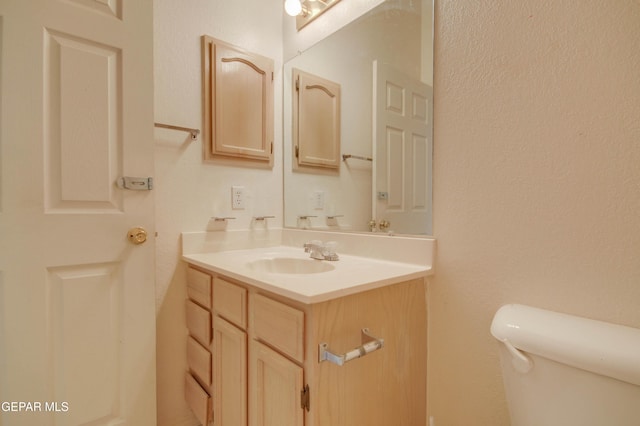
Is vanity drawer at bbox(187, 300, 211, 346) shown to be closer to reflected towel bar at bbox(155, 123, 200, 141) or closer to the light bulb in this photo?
reflected towel bar at bbox(155, 123, 200, 141)

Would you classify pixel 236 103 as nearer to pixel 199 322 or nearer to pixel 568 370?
pixel 199 322

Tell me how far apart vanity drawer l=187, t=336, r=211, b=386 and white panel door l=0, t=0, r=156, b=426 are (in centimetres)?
16

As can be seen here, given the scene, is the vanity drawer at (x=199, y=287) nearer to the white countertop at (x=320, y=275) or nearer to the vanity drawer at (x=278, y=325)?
the white countertop at (x=320, y=275)

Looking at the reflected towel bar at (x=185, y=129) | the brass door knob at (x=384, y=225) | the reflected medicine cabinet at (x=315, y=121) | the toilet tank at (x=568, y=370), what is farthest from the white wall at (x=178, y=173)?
the toilet tank at (x=568, y=370)

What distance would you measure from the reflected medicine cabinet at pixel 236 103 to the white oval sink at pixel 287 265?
56 cm

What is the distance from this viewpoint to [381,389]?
867mm

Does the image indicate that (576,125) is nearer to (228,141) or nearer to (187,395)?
(228,141)

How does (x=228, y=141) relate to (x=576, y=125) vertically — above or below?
above

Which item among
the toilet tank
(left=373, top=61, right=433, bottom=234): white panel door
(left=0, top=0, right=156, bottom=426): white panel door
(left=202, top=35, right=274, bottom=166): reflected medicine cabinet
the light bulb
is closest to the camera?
the toilet tank

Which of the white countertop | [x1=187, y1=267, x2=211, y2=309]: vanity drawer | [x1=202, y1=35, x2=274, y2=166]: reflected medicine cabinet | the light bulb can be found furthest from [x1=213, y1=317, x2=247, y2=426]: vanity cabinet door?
the light bulb

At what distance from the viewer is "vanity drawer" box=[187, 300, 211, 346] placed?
45.4 inches

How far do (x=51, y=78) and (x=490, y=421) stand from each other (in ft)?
5.63

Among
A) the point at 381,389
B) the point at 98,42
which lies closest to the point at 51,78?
the point at 98,42

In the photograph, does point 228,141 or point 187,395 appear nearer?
point 187,395
